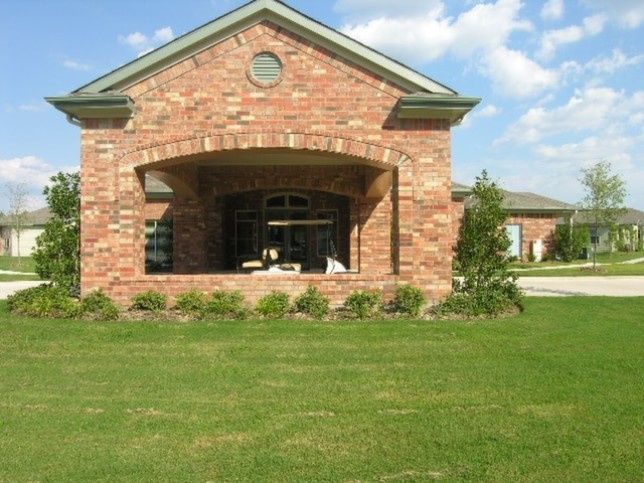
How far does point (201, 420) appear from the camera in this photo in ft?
18.8

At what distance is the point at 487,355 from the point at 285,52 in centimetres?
716

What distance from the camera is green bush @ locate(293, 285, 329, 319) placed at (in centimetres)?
1152

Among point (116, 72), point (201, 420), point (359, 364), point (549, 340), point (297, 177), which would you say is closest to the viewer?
point (201, 420)

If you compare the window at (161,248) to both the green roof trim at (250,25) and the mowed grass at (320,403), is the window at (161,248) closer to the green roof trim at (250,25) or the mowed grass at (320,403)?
the green roof trim at (250,25)

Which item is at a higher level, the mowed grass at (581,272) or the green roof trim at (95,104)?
the green roof trim at (95,104)

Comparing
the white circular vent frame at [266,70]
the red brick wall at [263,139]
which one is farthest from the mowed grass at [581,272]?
the white circular vent frame at [266,70]

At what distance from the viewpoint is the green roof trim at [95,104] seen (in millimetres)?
11656

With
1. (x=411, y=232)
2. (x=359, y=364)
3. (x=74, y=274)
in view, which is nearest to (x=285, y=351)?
(x=359, y=364)

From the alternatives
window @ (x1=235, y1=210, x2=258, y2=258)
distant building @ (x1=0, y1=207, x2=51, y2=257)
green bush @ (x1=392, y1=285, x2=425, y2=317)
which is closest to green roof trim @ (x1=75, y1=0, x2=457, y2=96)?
green bush @ (x1=392, y1=285, x2=425, y2=317)

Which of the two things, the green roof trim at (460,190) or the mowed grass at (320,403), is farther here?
the green roof trim at (460,190)

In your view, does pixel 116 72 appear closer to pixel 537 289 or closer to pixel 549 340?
pixel 549 340

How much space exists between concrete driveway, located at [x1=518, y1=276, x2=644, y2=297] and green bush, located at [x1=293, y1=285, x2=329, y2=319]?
7.63 meters

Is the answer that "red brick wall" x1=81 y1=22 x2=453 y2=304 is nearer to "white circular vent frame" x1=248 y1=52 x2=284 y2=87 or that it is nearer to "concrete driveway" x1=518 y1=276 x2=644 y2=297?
"white circular vent frame" x1=248 y1=52 x2=284 y2=87

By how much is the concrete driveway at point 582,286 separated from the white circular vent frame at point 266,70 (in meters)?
9.34
